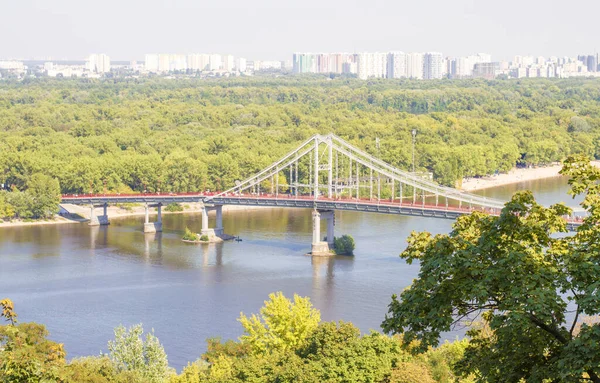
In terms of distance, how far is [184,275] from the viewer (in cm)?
2920

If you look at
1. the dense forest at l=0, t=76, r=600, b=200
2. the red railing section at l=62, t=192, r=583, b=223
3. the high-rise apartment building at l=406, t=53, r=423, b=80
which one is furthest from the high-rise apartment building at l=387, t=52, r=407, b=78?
the red railing section at l=62, t=192, r=583, b=223

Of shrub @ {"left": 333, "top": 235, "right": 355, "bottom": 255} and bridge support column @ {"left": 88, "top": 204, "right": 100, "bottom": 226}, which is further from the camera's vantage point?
bridge support column @ {"left": 88, "top": 204, "right": 100, "bottom": 226}

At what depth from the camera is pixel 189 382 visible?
45.4 ft

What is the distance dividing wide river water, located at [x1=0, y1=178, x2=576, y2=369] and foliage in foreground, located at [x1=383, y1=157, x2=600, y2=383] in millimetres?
12726

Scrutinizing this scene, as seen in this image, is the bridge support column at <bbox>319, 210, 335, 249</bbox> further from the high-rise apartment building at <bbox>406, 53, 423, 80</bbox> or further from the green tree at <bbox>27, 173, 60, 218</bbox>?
the high-rise apartment building at <bbox>406, 53, 423, 80</bbox>

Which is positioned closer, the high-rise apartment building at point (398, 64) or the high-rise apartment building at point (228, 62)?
the high-rise apartment building at point (398, 64)

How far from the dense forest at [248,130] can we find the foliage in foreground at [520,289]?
128 ft

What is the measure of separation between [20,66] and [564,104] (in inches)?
3964

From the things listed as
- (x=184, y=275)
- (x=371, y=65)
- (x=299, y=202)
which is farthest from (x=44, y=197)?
(x=371, y=65)

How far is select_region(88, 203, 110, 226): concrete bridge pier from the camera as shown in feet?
131

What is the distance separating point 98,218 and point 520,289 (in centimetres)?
3538

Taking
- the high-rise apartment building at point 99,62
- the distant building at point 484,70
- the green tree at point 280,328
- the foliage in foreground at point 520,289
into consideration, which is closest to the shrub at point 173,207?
the green tree at point 280,328

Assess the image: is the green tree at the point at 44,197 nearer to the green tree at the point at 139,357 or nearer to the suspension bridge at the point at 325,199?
the suspension bridge at the point at 325,199

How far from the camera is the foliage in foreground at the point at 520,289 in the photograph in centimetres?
603
